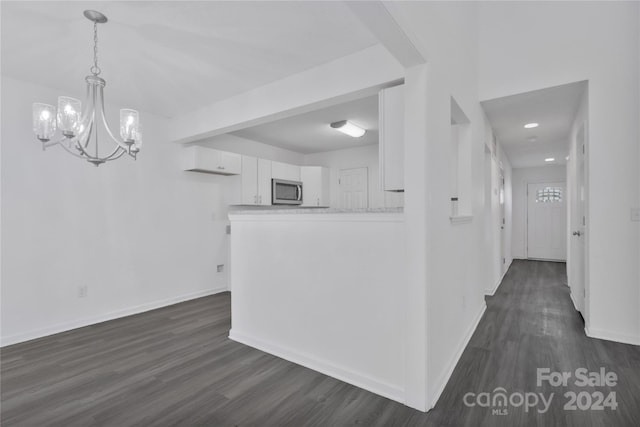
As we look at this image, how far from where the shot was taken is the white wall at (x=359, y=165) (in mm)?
5598

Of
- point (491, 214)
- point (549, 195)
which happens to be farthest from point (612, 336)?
point (549, 195)

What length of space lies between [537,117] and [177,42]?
4050mm

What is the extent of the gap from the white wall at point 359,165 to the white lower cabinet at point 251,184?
146 cm

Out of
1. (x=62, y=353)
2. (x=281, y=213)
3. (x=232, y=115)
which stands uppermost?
(x=232, y=115)

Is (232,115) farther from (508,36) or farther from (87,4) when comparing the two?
(508,36)

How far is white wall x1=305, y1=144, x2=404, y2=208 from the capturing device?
5598 mm

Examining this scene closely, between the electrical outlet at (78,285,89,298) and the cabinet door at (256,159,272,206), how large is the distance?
2.43 metres

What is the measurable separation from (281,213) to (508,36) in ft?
9.68

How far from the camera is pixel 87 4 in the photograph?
2006 mm

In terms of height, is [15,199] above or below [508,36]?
below

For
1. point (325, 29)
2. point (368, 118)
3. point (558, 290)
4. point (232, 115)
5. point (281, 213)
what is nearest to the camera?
point (325, 29)

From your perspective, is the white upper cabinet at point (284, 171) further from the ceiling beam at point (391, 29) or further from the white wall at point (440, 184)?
the ceiling beam at point (391, 29)

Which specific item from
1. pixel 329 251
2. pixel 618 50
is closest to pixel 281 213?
pixel 329 251

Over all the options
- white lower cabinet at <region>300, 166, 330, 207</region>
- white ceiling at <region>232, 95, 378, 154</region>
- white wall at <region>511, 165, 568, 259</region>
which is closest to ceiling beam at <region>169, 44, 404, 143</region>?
white ceiling at <region>232, 95, 378, 154</region>
